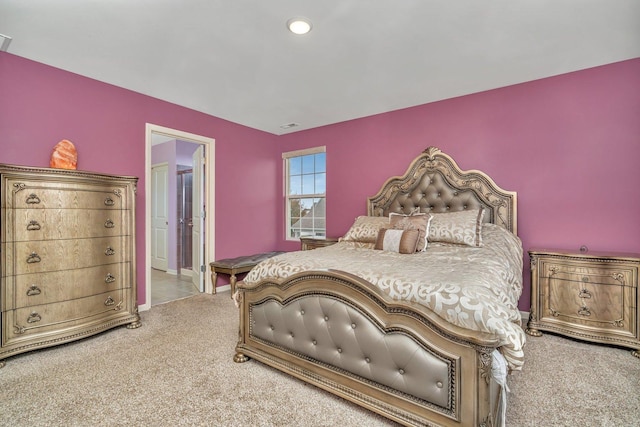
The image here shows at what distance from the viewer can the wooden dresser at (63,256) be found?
2205 mm

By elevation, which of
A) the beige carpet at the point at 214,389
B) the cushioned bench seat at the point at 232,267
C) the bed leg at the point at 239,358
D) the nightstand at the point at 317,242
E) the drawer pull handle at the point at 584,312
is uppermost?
the nightstand at the point at 317,242

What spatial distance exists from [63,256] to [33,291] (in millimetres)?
303

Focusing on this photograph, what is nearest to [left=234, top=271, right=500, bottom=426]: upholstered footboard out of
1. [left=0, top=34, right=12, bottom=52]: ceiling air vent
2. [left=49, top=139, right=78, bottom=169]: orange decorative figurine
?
[left=49, top=139, right=78, bottom=169]: orange decorative figurine

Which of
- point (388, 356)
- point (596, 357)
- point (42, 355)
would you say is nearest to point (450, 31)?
point (388, 356)

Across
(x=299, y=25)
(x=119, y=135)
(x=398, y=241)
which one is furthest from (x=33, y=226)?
(x=398, y=241)

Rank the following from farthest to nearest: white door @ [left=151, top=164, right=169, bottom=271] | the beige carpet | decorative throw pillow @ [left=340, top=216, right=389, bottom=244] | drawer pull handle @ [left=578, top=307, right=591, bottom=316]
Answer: white door @ [left=151, top=164, right=169, bottom=271] → decorative throw pillow @ [left=340, top=216, right=389, bottom=244] → drawer pull handle @ [left=578, top=307, right=591, bottom=316] → the beige carpet

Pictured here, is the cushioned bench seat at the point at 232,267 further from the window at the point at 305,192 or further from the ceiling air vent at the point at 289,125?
the ceiling air vent at the point at 289,125

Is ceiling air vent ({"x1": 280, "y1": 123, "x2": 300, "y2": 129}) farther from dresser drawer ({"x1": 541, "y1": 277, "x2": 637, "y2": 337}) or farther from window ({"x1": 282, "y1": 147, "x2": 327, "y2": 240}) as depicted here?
dresser drawer ({"x1": 541, "y1": 277, "x2": 637, "y2": 337})

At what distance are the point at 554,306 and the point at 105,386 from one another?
3.45 metres

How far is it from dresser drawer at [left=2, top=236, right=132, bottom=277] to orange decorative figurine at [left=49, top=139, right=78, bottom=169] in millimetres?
679

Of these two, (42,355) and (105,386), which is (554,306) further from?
(42,355)

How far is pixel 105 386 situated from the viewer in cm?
187

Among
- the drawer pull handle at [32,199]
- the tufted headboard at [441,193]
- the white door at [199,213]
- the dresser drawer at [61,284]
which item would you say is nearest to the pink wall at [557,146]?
the tufted headboard at [441,193]

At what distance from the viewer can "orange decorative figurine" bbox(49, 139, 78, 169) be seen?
259 cm
